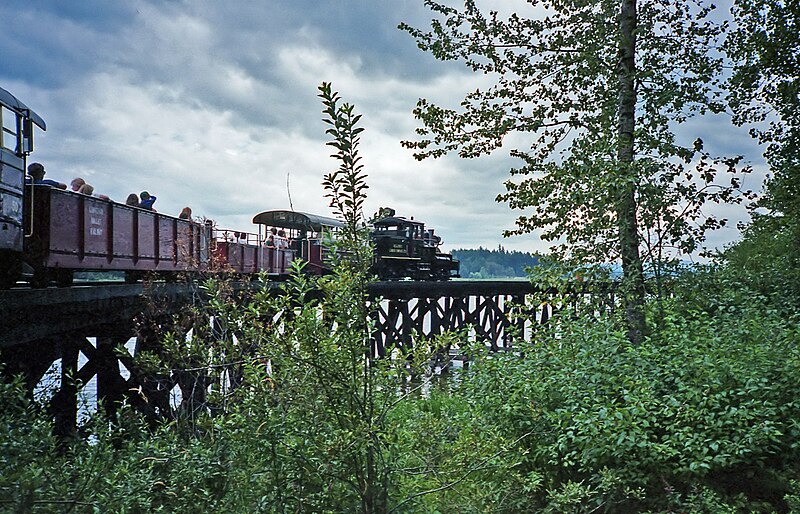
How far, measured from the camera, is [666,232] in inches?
311

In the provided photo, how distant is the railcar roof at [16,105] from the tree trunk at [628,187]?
6849 millimetres

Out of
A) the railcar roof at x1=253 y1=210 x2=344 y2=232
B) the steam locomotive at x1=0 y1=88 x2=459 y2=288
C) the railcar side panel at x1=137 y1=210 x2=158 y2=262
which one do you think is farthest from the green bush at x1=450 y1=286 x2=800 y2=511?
the railcar roof at x1=253 y1=210 x2=344 y2=232

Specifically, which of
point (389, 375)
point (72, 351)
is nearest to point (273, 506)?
point (389, 375)

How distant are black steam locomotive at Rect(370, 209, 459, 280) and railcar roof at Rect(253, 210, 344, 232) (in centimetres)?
204

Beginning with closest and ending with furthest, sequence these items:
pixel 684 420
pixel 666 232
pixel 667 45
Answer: pixel 684 420 < pixel 666 232 < pixel 667 45

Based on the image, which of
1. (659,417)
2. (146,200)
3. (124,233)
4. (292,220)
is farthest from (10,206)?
(292,220)

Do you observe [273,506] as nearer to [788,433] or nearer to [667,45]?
[788,433]

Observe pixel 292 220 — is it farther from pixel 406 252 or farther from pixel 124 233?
pixel 124 233

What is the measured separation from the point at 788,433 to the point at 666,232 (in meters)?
3.12

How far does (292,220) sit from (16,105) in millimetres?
13633

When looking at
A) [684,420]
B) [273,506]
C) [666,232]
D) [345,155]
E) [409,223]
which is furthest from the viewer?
[409,223]

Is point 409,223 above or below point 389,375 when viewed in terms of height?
above

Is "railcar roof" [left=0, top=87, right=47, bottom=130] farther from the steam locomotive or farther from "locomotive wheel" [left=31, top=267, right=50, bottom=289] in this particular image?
"locomotive wheel" [left=31, top=267, right=50, bottom=289]

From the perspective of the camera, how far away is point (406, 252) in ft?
74.8
